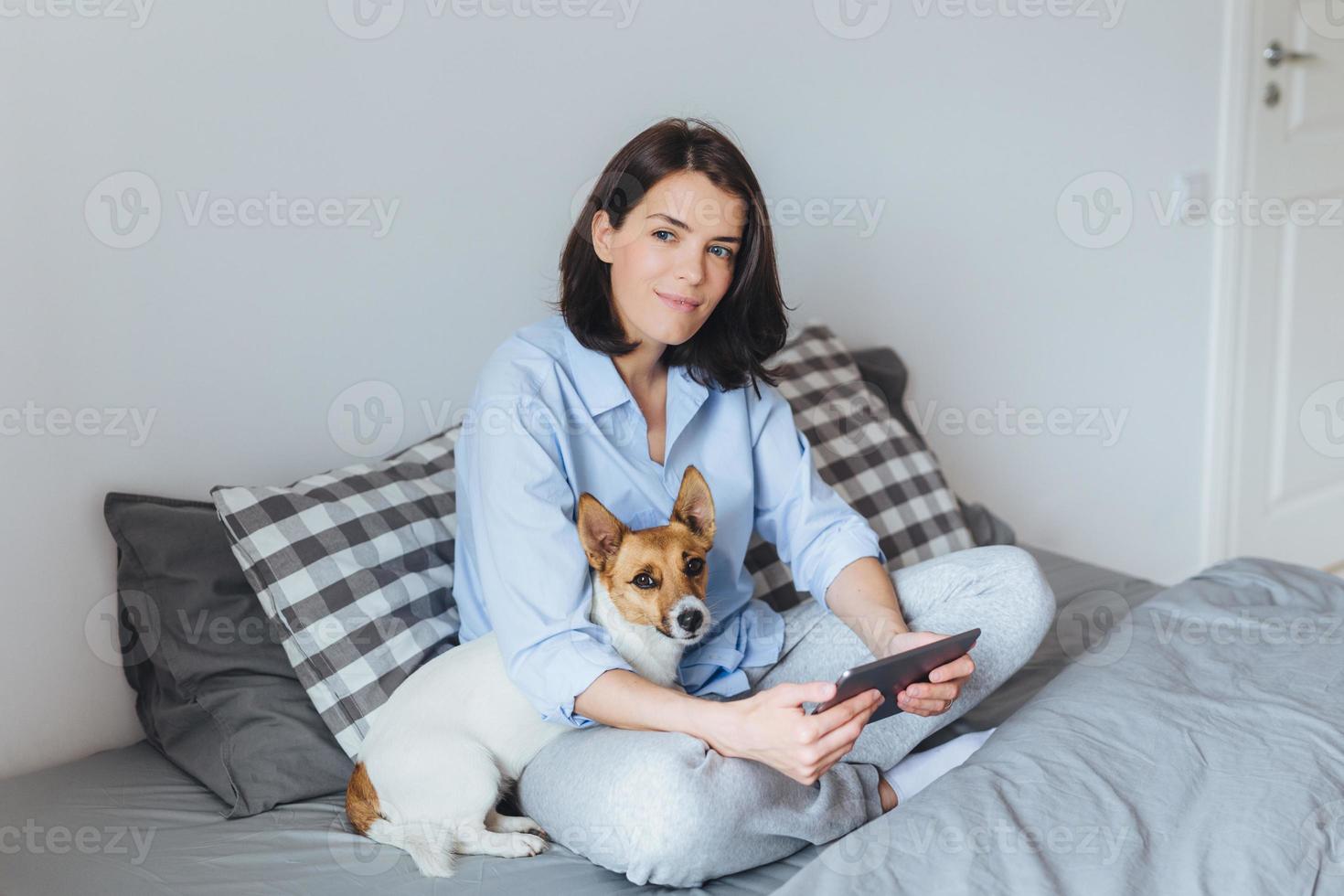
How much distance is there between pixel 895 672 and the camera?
49.2 inches

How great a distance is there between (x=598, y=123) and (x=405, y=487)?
73 centimetres

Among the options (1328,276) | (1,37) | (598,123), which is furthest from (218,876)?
(1328,276)

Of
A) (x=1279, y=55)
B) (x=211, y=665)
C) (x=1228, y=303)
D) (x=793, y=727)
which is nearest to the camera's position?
(x=793, y=727)

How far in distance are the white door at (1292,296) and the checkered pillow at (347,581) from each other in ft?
7.40

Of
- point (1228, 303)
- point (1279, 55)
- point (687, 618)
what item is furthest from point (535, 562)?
point (1279, 55)

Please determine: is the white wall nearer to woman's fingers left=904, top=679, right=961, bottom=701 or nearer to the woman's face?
the woman's face

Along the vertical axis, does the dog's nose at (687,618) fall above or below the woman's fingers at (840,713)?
above

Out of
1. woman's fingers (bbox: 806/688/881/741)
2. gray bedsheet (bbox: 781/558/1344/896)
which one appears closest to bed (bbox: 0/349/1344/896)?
gray bedsheet (bbox: 781/558/1344/896)

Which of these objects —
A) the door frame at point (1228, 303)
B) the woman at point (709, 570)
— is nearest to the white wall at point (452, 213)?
the door frame at point (1228, 303)

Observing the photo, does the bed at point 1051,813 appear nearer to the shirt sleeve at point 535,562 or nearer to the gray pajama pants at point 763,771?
the gray pajama pants at point 763,771

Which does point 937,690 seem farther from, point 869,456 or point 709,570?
point 869,456

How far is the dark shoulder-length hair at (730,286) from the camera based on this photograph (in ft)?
4.86

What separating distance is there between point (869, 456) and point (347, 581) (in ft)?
3.15

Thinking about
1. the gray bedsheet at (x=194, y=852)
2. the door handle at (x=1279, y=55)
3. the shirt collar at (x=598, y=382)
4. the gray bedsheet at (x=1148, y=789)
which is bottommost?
the gray bedsheet at (x=194, y=852)
